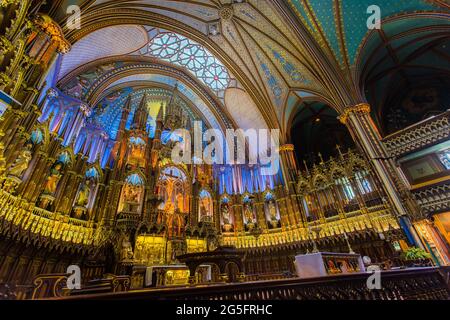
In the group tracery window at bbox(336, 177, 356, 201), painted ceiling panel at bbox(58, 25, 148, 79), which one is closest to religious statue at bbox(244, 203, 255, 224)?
tracery window at bbox(336, 177, 356, 201)

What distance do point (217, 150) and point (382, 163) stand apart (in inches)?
479

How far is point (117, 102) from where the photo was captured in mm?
15812

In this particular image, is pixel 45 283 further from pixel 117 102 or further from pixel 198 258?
pixel 117 102

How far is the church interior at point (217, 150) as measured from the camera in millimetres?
6484

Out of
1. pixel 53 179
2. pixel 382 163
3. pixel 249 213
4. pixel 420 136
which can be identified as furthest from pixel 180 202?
pixel 420 136

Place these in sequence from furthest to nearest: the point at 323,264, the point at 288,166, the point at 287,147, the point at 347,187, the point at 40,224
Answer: the point at 287,147
the point at 288,166
the point at 347,187
the point at 40,224
the point at 323,264

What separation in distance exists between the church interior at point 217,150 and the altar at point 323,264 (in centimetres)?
5

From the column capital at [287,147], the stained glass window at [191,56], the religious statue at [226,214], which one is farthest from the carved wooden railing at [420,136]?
the stained glass window at [191,56]

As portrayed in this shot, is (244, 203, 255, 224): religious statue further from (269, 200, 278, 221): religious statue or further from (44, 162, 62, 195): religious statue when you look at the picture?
(44, 162, 62, 195): religious statue

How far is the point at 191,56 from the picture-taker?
1767cm

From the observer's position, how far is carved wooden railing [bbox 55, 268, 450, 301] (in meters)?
2.39

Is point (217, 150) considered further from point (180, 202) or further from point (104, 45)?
point (104, 45)

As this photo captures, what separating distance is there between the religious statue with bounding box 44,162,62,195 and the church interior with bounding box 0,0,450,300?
87 mm
